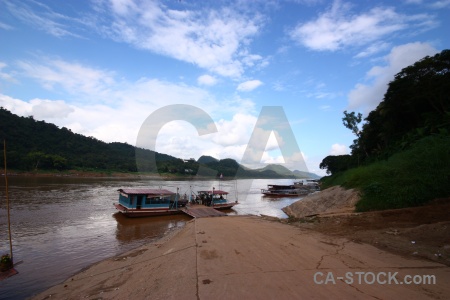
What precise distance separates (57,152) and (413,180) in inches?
3604

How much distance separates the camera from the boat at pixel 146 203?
76.7ft

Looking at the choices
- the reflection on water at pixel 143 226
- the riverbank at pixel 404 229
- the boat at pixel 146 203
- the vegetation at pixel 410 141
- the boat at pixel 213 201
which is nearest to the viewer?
the riverbank at pixel 404 229

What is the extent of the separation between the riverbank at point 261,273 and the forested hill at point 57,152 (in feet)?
184

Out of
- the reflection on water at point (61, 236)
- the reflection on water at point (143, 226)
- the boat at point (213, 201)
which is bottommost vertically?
the reflection on water at point (143, 226)

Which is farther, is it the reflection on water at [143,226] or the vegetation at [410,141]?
the reflection on water at [143,226]

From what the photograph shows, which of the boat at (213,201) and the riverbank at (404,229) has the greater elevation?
the riverbank at (404,229)

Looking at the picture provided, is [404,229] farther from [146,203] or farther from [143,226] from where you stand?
[146,203]

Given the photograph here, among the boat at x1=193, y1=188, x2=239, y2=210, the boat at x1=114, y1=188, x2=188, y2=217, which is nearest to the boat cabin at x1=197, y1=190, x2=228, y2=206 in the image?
the boat at x1=193, y1=188, x2=239, y2=210

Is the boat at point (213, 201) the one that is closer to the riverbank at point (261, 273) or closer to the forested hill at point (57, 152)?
the riverbank at point (261, 273)

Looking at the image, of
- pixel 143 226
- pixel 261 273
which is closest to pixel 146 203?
pixel 143 226

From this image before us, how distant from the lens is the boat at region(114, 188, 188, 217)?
2338 centimetres

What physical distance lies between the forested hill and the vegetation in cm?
3938

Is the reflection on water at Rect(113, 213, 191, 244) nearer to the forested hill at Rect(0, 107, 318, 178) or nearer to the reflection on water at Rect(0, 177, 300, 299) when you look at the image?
the reflection on water at Rect(0, 177, 300, 299)

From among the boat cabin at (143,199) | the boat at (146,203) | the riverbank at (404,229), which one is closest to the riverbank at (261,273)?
the riverbank at (404,229)
